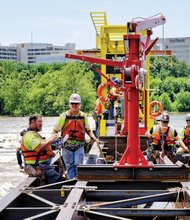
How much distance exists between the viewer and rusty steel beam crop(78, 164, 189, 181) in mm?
7250

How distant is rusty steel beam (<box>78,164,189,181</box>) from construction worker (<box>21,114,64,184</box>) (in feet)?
3.13

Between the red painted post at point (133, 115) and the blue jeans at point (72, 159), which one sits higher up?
the red painted post at point (133, 115)

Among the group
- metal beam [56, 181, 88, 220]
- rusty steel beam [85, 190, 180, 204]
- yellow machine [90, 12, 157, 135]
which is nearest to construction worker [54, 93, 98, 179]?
metal beam [56, 181, 88, 220]

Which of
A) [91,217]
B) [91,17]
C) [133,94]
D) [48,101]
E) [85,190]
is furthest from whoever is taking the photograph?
[48,101]

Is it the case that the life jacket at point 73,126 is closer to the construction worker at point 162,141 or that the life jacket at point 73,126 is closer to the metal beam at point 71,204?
the construction worker at point 162,141

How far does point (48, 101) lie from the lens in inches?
3580

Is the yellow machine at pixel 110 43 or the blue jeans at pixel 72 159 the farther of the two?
the yellow machine at pixel 110 43

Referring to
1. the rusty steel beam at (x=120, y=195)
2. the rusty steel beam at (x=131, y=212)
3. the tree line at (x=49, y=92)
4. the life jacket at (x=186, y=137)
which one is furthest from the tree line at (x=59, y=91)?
the rusty steel beam at (x=131, y=212)

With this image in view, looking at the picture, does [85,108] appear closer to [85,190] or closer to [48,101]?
[48,101]

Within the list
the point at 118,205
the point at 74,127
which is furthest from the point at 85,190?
the point at 74,127

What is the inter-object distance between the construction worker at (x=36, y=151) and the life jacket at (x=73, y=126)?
1.28m

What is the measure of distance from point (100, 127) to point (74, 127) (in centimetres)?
830

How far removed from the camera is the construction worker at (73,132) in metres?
9.38

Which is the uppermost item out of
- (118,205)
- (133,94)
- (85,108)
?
(133,94)
